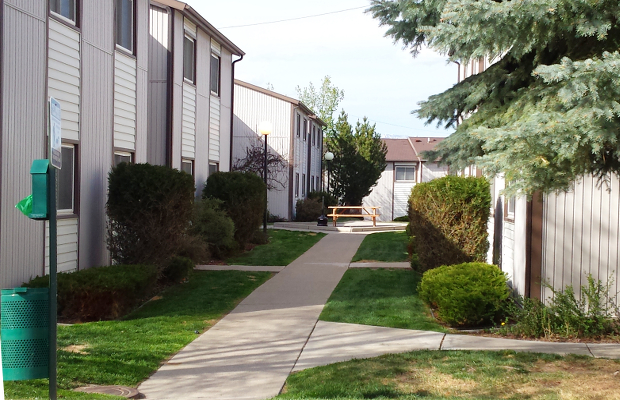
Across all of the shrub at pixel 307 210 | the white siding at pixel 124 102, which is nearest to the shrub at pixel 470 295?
the white siding at pixel 124 102

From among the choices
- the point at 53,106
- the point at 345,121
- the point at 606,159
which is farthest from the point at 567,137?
the point at 345,121

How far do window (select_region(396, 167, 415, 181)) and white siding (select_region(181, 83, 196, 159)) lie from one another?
31.4 metres

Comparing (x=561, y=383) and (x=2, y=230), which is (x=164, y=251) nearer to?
(x=2, y=230)

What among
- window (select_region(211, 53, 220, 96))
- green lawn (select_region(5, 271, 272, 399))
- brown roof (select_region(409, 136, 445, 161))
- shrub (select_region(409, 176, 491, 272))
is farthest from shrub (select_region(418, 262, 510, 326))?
brown roof (select_region(409, 136, 445, 161))

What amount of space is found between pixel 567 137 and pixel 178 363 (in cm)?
469

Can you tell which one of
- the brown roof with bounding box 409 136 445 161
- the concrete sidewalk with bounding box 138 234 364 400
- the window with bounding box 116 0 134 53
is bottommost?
the concrete sidewalk with bounding box 138 234 364 400

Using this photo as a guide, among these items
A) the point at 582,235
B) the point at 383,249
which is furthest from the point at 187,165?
the point at 582,235

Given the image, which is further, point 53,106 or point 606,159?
point 606,159

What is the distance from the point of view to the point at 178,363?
23.4ft

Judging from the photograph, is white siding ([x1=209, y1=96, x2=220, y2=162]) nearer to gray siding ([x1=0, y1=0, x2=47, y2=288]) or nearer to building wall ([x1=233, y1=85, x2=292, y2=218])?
gray siding ([x1=0, y1=0, x2=47, y2=288])

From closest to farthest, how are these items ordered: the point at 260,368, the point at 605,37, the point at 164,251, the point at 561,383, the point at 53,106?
the point at 53,106
the point at 605,37
the point at 561,383
the point at 260,368
the point at 164,251

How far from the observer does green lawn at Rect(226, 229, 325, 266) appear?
53.3 feet

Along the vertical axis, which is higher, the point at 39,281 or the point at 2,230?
the point at 2,230

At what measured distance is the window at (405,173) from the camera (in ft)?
156
